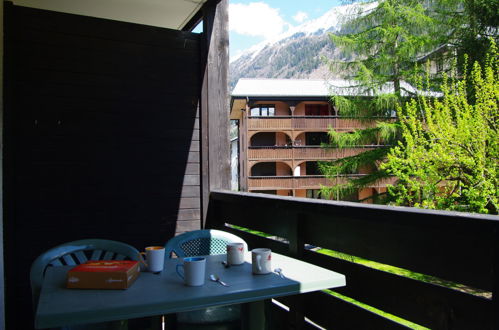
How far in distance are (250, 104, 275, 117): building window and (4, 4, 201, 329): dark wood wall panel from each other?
1866 cm

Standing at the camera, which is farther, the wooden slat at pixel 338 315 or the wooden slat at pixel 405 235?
the wooden slat at pixel 338 315

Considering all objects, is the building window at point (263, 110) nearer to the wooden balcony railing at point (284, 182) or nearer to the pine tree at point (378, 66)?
the wooden balcony railing at point (284, 182)

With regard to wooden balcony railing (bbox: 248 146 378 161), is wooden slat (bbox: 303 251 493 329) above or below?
below

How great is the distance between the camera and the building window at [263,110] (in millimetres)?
22000

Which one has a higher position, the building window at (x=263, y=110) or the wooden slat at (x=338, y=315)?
the building window at (x=263, y=110)

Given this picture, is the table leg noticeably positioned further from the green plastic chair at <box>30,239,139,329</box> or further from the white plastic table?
the green plastic chair at <box>30,239,139,329</box>

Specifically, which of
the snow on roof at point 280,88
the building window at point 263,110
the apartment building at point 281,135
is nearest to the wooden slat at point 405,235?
the snow on roof at point 280,88

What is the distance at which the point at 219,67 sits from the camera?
3496 mm

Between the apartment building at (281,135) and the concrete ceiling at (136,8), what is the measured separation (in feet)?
52.4

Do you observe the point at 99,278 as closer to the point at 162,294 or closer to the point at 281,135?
the point at 162,294

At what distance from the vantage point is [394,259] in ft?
5.26

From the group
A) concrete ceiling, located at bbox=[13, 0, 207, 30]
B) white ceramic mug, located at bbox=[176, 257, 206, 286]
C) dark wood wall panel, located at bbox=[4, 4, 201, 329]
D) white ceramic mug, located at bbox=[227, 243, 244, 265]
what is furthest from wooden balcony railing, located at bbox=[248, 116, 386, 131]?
white ceramic mug, located at bbox=[176, 257, 206, 286]

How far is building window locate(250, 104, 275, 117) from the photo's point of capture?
866 inches

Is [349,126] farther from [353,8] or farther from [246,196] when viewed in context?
[246,196]
